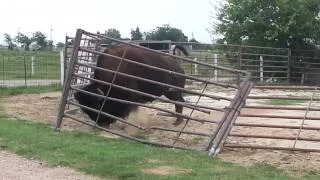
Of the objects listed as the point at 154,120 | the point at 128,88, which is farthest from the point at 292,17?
the point at 128,88

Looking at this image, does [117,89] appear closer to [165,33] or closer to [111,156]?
[111,156]

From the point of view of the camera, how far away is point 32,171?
694 cm

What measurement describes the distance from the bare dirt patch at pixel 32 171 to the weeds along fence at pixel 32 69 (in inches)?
539

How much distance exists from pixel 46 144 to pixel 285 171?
11.4ft

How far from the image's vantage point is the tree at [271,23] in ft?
80.4

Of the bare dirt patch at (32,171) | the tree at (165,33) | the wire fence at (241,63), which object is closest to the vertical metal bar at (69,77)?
the bare dirt patch at (32,171)

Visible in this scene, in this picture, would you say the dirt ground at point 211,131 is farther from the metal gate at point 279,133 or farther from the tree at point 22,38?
the tree at point 22,38

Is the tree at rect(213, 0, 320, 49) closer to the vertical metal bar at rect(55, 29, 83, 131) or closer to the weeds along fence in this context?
the weeds along fence

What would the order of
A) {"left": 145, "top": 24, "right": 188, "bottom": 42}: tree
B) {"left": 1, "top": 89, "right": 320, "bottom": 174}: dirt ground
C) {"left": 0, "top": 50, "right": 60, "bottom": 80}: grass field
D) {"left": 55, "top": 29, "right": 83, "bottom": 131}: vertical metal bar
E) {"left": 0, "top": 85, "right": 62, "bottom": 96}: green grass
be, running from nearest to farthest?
{"left": 1, "top": 89, "right": 320, "bottom": 174}: dirt ground → {"left": 55, "top": 29, "right": 83, "bottom": 131}: vertical metal bar → {"left": 0, "top": 85, "right": 62, "bottom": 96}: green grass → {"left": 0, "top": 50, "right": 60, "bottom": 80}: grass field → {"left": 145, "top": 24, "right": 188, "bottom": 42}: tree

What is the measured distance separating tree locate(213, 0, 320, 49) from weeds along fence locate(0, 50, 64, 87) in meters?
8.02

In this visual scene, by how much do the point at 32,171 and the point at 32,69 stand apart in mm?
16828

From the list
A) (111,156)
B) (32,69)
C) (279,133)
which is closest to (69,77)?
(111,156)

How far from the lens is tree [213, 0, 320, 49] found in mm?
24516

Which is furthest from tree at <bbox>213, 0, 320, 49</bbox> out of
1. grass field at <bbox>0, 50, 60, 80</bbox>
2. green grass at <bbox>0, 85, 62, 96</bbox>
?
green grass at <bbox>0, 85, 62, 96</bbox>
